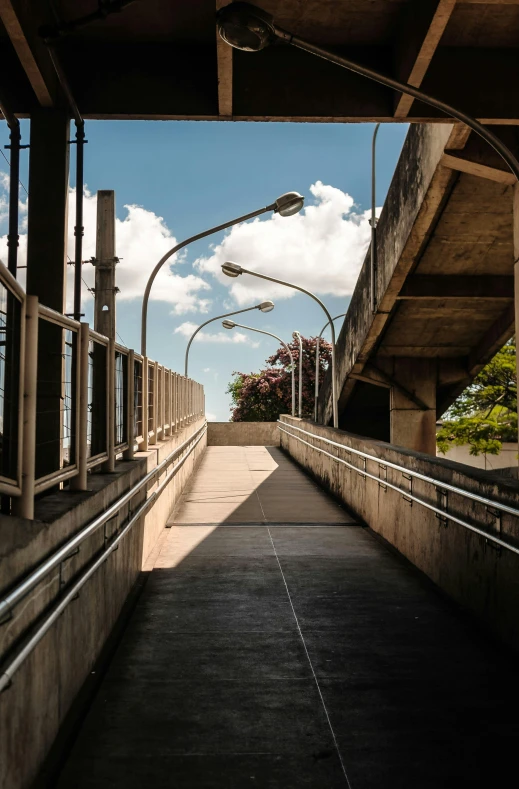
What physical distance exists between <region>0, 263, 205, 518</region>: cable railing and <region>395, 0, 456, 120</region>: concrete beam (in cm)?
387

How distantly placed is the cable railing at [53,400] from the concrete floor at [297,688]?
133 centimetres

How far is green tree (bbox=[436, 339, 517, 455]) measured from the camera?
3288 cm

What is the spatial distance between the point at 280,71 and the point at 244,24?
2.35 metres

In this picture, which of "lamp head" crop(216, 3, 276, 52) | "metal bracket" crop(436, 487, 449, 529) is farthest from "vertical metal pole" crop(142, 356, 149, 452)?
"lamp head" crop(216, 3, 276, 52)

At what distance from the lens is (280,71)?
838 centimetres

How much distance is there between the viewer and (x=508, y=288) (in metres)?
14.3

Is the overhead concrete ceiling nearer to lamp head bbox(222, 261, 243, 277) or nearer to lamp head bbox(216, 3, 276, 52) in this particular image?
lamp head bbox(216, 3, 276, 52)

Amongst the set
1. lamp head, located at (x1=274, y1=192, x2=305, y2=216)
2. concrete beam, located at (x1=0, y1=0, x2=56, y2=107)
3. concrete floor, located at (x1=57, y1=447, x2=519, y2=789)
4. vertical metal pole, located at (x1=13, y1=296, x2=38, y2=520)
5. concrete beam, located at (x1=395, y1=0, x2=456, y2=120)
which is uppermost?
lamp head, located at (x1=274, y1=192, x2=305, y2=216)

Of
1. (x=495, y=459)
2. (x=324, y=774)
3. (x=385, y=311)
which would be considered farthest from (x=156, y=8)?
(x=495, y=459)

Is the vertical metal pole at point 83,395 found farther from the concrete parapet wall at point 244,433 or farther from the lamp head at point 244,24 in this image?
the concrete parapet wall at point 244,433

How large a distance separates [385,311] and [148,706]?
11.4 meters

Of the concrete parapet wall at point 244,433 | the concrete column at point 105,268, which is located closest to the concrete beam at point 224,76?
the concrete column at point 105,268

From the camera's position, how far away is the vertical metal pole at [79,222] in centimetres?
868

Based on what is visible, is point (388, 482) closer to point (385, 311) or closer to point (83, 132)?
point (83, 132)
